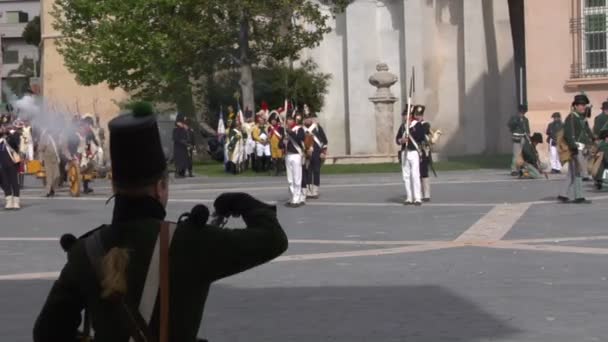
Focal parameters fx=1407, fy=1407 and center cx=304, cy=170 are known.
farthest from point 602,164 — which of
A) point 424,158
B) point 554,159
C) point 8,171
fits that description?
point 8,171

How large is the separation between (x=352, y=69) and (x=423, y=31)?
266 centimetres

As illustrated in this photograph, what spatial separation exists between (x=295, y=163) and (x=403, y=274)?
1079cm

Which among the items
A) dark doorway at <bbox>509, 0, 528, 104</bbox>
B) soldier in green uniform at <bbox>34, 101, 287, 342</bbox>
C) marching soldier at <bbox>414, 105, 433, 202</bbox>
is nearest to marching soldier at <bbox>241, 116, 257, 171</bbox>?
dark doorway at <bbox>509, 0, 528, 104</bbox>

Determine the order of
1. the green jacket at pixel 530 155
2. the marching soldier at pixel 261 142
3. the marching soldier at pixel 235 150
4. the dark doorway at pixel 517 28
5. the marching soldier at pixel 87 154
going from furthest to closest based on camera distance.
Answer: the dark doorway at pixel 517 28
the marching soldier at pixel 235 150
the marching soldier at pixel 261 142
the green jacket at pixel 530 155
the marching soldier at pixel 87 154

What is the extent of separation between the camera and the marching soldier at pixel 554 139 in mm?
30516

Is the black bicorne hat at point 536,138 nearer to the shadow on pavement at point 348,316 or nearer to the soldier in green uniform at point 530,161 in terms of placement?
the soldier in green uniform at point 530,161

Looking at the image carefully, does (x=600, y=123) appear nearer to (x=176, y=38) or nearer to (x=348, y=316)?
(x=176, y=38)

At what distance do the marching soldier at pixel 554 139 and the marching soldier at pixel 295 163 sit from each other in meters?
7.79

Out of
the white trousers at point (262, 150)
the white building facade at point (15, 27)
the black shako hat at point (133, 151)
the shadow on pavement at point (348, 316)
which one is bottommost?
the shadow on pavement at point (348, 316)

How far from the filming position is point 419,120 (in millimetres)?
23172

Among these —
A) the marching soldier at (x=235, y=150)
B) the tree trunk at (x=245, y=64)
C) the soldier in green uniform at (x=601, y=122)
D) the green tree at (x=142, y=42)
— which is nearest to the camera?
the soldier in green uniform at (x=601, y=122)

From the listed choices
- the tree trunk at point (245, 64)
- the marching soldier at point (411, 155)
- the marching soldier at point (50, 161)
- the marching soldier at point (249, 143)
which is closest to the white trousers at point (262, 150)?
the marching soldier at point (249, 143)

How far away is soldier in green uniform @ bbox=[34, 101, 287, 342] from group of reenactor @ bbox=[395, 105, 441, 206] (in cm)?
1856

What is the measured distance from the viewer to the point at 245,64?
4069cm
